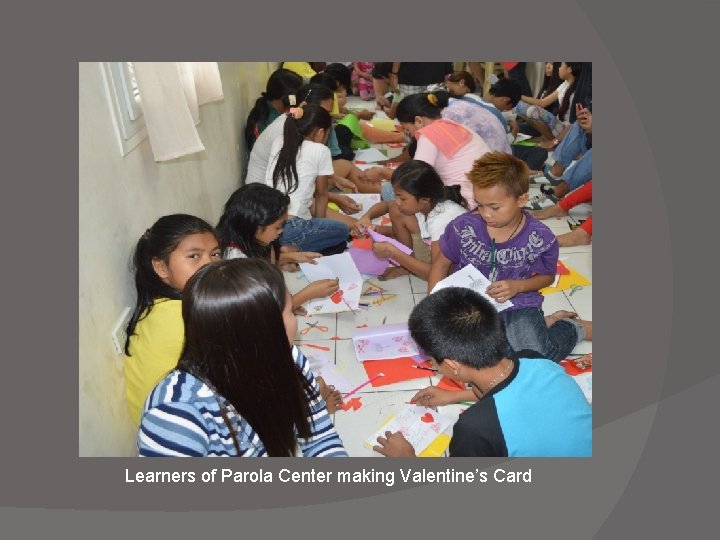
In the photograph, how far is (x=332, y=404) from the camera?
2301 mm

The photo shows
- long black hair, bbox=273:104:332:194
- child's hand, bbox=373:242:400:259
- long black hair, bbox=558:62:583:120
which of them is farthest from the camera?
long black hair, bbox=558:62:583:120

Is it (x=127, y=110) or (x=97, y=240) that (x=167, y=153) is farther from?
(x=97, y=240)

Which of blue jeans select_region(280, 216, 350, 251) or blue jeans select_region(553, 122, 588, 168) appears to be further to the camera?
blue jeans select_region(553, 122, 588, 168)

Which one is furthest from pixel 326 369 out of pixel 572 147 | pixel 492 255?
pixel 572 147

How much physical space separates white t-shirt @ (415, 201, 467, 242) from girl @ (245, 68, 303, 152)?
5.53ft

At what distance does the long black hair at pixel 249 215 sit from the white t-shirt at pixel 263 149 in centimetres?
98

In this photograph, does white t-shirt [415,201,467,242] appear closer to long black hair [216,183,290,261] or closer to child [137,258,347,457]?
long black hair [216,183,290,261]

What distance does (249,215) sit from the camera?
2.56 metres

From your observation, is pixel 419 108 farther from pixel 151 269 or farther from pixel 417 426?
pixel 151 269

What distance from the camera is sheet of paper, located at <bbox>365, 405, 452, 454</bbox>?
218 cm

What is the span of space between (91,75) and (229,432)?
1120 millimetres

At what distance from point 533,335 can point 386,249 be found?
0.89 meters

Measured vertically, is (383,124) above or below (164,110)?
above

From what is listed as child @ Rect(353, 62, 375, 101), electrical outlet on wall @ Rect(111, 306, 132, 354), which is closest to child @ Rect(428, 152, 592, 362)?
electrical outlet on wall @ Rect(111, 306, 132, 354)
